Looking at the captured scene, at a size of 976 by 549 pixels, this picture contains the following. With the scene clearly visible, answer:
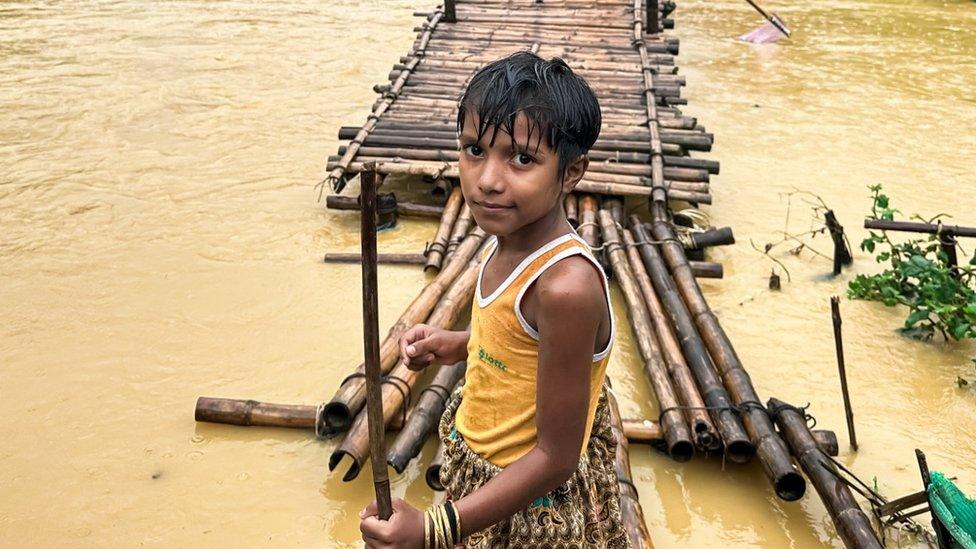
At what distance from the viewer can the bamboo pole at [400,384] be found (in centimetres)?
318

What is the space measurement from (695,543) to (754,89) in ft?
21.4

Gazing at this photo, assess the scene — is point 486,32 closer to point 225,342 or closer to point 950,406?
point 225,342

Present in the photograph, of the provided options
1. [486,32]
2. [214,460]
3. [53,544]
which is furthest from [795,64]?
[53,544]

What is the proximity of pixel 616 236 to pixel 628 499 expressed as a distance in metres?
2.25

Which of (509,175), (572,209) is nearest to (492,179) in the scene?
(509,175)

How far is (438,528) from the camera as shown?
4.56 ft

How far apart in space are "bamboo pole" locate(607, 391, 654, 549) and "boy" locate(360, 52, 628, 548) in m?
1.01

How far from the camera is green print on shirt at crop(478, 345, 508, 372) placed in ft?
5.02

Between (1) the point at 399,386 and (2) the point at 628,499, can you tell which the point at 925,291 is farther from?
(1) the point at 399,386

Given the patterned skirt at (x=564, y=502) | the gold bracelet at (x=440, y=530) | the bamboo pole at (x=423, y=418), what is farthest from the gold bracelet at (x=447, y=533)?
the bamboo pole at (x=423, y=418)

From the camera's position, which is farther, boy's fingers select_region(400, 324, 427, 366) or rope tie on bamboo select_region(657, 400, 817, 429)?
rope tie on bamboo select_region(657, 400, 817, 429)

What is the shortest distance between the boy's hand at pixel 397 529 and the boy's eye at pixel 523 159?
561mm

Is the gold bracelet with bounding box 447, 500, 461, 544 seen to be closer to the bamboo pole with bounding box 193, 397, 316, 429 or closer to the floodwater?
the floodwater

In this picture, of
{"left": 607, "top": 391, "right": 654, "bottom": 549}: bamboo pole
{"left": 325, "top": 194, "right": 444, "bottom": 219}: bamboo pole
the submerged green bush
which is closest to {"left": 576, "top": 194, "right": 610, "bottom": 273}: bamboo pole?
{"left": 325, "top": 194, "right": 444, "bottom": 219}: bamboo pole
